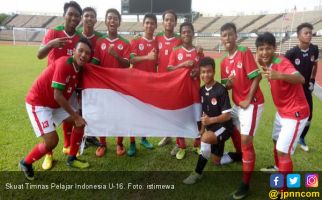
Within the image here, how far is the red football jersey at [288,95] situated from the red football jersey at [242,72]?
0.27 m

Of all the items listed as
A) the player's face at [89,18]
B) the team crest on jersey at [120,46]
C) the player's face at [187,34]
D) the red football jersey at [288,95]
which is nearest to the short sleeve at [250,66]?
the red football jersey at [288,95]

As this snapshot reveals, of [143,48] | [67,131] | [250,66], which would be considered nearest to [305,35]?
[250,66]

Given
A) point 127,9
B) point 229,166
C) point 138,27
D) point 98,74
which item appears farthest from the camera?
point 138,27

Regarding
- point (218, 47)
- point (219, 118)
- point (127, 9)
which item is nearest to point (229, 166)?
point (219, 118)

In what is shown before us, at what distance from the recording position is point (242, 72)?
13.2ft

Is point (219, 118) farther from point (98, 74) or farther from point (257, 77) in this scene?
point (98, 74)

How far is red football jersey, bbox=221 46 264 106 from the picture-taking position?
156 inches

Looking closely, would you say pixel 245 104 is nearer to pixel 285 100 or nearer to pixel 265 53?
pixel 285 100

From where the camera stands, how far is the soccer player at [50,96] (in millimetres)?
4062

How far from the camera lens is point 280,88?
12.4ft

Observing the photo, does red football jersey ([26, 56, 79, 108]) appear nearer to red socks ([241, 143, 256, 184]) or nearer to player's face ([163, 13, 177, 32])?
player's face ([163, 13, 177, 32])

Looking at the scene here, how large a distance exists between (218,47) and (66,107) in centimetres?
3602

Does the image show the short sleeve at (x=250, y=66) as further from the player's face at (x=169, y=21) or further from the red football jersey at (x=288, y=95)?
the player's face at (x=169, y=21)

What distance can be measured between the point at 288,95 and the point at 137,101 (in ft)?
7.32
